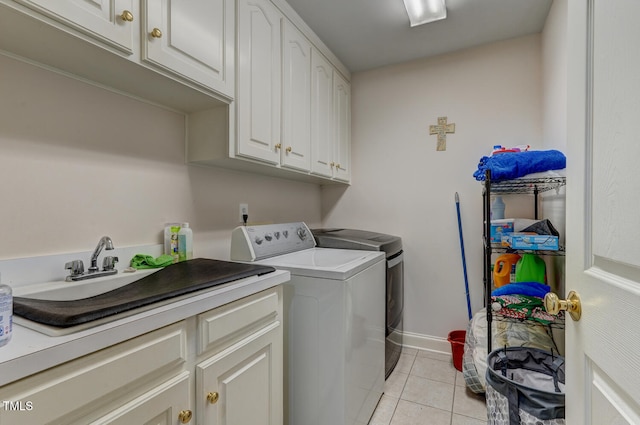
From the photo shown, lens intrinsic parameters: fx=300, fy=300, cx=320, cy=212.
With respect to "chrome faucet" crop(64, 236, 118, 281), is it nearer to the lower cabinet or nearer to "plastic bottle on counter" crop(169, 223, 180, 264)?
"plastic bottle on counter" crop(169, 223, 180, 264)

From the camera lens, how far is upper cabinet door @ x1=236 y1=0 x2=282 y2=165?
146 centimetres

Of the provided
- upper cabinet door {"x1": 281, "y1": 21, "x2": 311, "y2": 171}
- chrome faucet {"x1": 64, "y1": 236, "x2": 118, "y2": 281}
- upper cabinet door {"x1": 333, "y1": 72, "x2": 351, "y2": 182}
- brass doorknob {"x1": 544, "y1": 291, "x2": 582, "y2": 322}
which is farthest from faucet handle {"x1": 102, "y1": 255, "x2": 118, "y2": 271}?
upper cabinet door {"x1": 333, "y1": 72, "x2": 351, "y2": 182}

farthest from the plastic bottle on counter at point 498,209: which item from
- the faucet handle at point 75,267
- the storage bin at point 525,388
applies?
Answer: the faucet handle at point 75,267

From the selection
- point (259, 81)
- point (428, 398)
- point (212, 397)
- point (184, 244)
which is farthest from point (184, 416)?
point (428, 398)

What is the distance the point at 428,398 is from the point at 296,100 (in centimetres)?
206

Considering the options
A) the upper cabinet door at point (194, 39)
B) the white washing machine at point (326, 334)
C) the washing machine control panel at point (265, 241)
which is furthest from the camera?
the washing machine control panel at point (265, 241)

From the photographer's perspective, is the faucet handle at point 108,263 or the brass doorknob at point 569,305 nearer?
the brass doorknob at point 569,305

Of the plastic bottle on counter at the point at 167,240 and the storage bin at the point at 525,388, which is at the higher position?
the plastic bottle on counter at the point at 167,240

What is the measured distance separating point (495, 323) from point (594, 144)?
1.64 meters

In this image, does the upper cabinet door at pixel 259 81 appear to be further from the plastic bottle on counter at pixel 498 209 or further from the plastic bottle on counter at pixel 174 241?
the plastic bottle on counter at pixel 498 209

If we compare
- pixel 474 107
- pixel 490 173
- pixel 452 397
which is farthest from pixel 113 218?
pixel 474 107

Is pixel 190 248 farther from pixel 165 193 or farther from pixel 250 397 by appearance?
pixel 250 397

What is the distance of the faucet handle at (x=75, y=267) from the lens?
1.07m

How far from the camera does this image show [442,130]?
2465 mm
